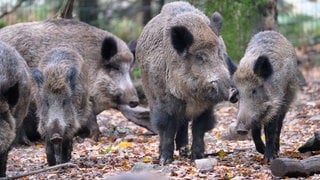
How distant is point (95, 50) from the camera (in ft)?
37.0

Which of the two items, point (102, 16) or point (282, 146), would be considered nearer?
point (282, 146)

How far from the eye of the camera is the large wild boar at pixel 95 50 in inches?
432

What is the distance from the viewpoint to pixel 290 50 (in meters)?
9.00

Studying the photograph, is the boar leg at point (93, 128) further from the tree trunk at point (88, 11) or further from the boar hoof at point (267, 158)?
the tree trunk at point (88, 11)

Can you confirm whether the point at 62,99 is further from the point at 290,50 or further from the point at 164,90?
the point at 290,50

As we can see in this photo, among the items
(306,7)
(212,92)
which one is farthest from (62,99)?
(306,7)

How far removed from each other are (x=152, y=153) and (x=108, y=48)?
6.45 ft

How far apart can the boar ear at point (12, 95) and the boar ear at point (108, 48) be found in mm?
3322

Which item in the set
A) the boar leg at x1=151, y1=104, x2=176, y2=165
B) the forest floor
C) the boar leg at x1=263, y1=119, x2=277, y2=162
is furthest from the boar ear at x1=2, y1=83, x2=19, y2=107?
the boar leg at x1=263, y1=119, x2=277, y2=162

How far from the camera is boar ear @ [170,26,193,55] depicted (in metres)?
8.62

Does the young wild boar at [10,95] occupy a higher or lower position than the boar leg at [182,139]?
higher

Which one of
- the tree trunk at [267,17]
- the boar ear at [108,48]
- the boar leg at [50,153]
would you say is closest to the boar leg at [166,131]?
the boar leg at [50,153]

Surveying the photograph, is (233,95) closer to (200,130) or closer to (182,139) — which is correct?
(200,130)

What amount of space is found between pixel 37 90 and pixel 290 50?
263 cm
